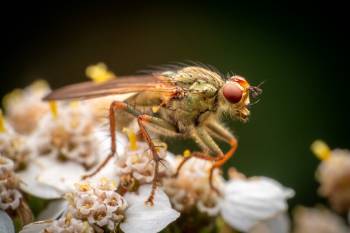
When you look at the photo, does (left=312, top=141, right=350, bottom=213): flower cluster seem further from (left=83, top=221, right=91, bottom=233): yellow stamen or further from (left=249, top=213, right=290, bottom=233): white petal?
(left=83, top=221, right=91, bottom=233): yellow stamen

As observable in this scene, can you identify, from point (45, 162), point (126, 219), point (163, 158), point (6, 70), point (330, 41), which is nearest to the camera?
point (126, 219)

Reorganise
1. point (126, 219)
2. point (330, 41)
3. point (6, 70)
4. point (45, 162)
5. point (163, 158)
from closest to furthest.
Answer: point (126, 219)
point (163, 158)
point (45, 162)
point (330, 41)
point (6, 70)

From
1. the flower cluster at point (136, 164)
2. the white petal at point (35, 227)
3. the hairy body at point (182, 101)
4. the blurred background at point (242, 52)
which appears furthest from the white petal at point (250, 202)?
the blurred background at point (242, 52)

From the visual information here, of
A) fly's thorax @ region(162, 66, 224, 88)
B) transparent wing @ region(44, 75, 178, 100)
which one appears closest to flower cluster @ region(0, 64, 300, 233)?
transparent wing @ region(44, 75, 178, 100)

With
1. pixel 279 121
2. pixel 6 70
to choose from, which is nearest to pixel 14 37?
pixel 6 70

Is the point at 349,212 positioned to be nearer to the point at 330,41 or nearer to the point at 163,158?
the point at 163,158

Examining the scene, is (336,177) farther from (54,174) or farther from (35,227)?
(35,227)
